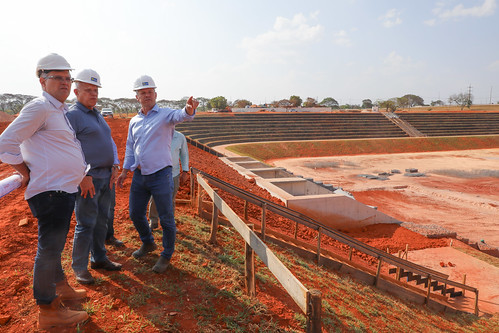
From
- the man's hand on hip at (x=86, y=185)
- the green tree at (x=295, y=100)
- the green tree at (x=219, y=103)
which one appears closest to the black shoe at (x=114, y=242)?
the man's hand on hip at (x=86, y=185)

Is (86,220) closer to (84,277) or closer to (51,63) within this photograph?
(84,277)

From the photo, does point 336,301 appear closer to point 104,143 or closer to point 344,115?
point 104,143

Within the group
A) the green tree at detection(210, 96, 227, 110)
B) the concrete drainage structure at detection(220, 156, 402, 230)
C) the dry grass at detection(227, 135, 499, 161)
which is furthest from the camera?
the green tree at detection(210, 96, 227, 110)

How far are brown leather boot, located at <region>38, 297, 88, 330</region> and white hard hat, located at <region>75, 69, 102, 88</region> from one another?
200 centimetres

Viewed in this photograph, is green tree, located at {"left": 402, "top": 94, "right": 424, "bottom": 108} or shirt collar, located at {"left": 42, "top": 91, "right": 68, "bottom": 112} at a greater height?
green tree, located at {"left": 402, "top": 94, "right": 424, "bottom": 108}

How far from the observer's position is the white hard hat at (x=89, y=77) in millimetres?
2928

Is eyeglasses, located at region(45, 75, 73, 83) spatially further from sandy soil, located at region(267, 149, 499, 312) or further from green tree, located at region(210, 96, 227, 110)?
green tree, located at region(210, 96, 227, 110)

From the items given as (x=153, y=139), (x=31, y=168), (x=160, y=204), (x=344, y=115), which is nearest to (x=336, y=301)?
(x=160, y=204)

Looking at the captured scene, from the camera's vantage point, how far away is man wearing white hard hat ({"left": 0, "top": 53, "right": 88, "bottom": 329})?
2.20 m

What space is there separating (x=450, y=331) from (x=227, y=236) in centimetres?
449

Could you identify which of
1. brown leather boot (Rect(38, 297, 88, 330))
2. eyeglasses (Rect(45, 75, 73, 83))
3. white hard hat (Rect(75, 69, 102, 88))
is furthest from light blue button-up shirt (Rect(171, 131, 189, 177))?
brown leather boot (Rect(38, 297, 88, 330))

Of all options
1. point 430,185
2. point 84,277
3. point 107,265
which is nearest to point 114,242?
point 107,265

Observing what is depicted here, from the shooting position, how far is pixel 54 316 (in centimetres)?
237

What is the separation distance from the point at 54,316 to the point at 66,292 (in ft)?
1.13
